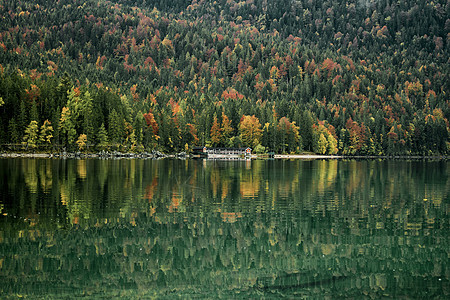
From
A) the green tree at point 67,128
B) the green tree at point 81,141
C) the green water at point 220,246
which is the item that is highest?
the green tree at point 67,128

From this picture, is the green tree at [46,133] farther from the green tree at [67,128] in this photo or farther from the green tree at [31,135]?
the green tree at [67,128]

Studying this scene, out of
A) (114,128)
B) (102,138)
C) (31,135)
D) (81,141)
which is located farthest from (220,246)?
(114,128)

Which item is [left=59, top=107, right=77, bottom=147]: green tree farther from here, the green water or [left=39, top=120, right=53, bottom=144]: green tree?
the green water

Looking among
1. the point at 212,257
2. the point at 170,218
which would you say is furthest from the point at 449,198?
the point at 212,257

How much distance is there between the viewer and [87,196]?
49.6 meters

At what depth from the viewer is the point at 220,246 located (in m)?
29.5

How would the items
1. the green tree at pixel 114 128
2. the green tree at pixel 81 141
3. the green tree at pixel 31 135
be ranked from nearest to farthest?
1. the green tree at pixel 31 135
2. the green tree at pixel 81 141
3. the green tree at pixel 114 128

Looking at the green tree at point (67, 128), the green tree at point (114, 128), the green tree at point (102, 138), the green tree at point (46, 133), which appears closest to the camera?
the green tree at point (46, 133)

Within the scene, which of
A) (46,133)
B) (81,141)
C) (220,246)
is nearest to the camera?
(220,246)

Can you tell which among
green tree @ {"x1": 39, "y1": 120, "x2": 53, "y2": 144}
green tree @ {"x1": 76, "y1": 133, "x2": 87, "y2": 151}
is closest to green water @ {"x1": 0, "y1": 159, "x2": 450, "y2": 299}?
green tree @ {"x1": 39, "y1": 120, "x2": 53, "y2": 144}

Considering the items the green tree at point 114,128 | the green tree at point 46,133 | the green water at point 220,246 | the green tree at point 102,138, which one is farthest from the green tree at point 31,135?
the green water at point 220,246

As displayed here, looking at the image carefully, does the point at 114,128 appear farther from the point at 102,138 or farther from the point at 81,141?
the point at 81,141

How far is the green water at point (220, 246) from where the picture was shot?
898 inches

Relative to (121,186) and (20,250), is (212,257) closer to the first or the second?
(20,250)
